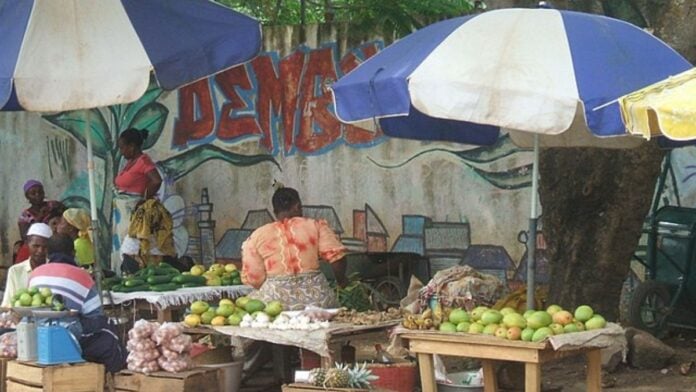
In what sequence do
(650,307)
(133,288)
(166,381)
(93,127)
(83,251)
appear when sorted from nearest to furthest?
(166,381)
(133,288)
(83,251)
(650,307)
(93,127)

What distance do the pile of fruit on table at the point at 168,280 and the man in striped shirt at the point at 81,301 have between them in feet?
4.40

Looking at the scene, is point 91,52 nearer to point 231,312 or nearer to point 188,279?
point 231,312

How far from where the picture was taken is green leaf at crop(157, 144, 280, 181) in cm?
1416

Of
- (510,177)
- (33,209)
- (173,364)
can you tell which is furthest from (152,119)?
(173,364)

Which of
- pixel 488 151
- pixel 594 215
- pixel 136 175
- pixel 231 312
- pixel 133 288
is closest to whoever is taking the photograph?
pixel 231 312

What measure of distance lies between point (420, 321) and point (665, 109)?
7.79ft

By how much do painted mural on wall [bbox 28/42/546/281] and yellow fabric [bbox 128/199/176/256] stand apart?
1565 millimetres

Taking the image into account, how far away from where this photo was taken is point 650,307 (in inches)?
442

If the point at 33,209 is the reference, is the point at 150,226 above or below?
below

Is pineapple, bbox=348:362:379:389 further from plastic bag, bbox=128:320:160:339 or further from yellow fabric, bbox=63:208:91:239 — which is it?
yellow fabric, bbox=63:208:91:239

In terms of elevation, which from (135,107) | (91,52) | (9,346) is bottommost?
(9,346)

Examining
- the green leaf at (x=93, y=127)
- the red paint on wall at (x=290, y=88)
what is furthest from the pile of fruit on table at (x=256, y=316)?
the green leaf at (x=93, y=127)

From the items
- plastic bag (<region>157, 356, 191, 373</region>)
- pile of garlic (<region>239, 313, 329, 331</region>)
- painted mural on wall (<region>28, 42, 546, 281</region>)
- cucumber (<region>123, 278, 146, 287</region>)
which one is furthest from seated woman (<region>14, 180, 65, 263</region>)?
pile of garlic (<region>239, 313, 329, 331</region>)

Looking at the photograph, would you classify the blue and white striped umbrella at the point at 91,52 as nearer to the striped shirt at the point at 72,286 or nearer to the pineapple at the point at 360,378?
the striped shirt at the point at 72,286
